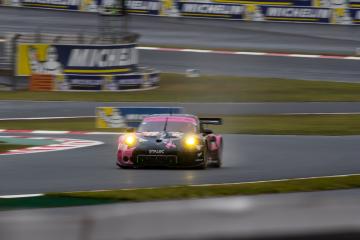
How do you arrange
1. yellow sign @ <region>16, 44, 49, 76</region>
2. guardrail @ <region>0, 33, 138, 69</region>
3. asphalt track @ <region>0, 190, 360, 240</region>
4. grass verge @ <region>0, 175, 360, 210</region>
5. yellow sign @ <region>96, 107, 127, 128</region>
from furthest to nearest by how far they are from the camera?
guardrail @ <region>0, 33, 138, 69</region>
yellow sign @ <region>16, 44, 49, 76</region>
yellow sign @ <region>96, 107, 127, 128</region>
grass verge @ <region>0, 175, 360, 210</region>
asphalt track @ <region>0, 190, 360, 240</region>

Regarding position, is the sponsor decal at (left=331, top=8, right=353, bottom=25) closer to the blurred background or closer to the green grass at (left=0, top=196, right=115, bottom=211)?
the blurred background

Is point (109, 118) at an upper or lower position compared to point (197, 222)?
lower

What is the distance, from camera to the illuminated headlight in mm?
14103

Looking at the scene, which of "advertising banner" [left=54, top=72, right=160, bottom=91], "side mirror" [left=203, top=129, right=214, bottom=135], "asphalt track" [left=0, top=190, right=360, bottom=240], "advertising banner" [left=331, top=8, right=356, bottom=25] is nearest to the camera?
"asphalt track" [left=0, top=190, right=360, bottom=240]

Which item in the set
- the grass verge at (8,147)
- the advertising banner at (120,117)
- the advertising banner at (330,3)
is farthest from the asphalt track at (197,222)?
the advertising banner at (330,3)

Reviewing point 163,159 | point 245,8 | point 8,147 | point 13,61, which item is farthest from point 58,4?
point 163,159

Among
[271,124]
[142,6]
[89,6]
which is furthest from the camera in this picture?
[89,6]

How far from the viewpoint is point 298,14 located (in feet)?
142

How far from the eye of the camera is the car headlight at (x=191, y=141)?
→ 46.4 feet

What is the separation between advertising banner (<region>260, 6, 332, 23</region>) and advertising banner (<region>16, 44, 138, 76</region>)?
45.7ft

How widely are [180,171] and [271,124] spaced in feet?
32.0

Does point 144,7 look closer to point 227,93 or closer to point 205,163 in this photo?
point 227,93

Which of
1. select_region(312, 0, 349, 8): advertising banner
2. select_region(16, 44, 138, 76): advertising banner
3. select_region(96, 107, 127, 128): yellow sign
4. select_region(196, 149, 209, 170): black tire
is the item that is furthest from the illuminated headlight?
select_region(312, 0, 349, 8): advertising banner

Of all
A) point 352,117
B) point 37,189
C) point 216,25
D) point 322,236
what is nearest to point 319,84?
point 352,117
